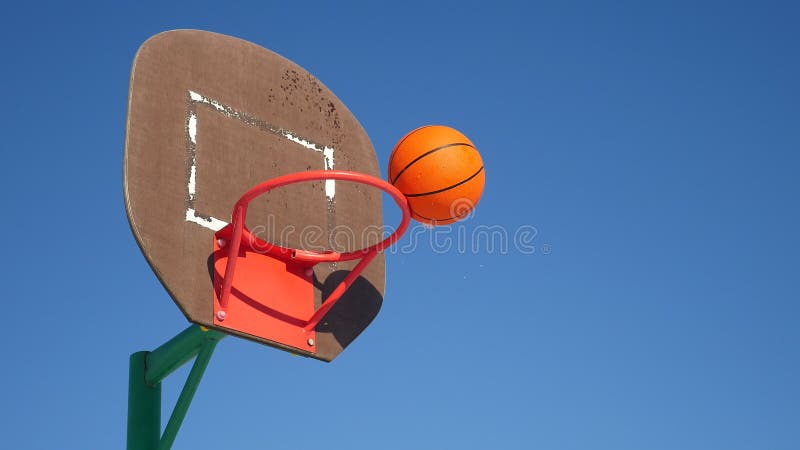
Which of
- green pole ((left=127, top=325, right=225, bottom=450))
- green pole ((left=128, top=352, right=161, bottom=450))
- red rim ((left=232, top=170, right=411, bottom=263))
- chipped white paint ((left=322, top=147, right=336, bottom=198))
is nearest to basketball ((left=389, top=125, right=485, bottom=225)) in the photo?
red rim ((left=232, top=170, right=411, bottom=263))

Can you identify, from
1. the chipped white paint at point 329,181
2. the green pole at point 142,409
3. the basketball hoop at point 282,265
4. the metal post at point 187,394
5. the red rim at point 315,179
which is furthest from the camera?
the chipped white paint at point 329,181

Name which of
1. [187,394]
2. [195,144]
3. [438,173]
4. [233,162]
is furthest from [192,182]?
[438,173]

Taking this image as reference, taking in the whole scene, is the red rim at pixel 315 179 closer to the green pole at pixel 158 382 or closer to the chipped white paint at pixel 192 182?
the chipped white paint at pixel 192 182

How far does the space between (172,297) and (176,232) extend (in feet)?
1.09

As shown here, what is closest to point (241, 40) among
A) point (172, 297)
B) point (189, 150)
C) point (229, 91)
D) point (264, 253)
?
point (229, 91)

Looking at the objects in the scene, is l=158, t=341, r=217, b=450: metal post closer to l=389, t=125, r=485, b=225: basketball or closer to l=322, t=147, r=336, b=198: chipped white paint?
l=322, t=147, r=336, b=198: chipped white paint

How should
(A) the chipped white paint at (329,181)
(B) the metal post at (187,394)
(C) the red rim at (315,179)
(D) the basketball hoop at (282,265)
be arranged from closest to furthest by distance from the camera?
(C) the red rim at (315,179)
(D) the basketball hoop at (282,265)
(B) the metal post at (187,394)
(A) the chipped white paint at (329,181)

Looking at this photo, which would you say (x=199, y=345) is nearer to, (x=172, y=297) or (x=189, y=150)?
(x=172, y=297)

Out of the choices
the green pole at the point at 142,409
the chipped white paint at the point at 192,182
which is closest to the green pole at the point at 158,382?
the green pole at the point at 142,409

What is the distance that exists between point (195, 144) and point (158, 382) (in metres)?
1.49

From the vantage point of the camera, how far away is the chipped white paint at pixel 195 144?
5.45 m

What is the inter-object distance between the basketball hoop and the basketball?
120 millimetres

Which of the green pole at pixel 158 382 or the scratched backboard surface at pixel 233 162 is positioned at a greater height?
the scratched backboard surface at pixel 233 162

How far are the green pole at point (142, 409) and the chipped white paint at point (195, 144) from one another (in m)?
1.19
